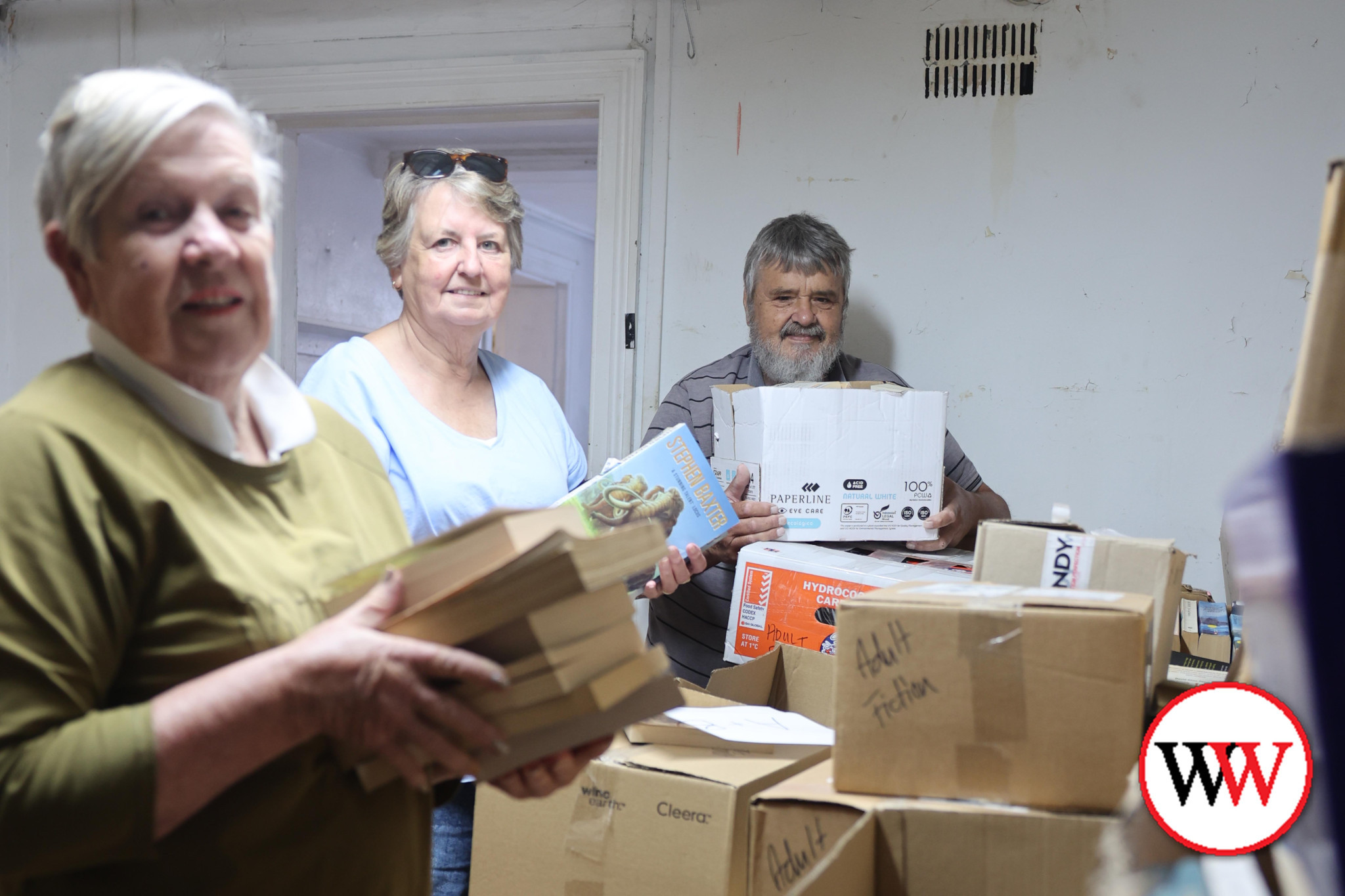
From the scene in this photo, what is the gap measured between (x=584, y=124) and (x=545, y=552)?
3210 millimetres

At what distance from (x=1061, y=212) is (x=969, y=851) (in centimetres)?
208

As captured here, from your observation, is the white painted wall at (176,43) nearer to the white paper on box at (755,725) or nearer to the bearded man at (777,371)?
the bearded man at (777,371)

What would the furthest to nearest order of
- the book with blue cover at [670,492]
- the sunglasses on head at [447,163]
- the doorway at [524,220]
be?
1. the doorway at [524,220]
2. the sunglasses on head at [447,163]
3. the book with blue cover at [670,492]

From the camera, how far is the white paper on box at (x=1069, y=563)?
1201 mm

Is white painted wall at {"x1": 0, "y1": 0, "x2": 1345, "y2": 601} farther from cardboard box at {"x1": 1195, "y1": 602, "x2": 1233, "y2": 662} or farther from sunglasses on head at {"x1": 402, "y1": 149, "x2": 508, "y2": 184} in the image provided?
sunglasses on head at {"x1": 402, "y1": 149, "x2": 508, "y2": 184}

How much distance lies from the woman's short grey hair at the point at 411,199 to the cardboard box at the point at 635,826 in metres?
1.03

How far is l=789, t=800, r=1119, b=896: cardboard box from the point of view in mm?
981

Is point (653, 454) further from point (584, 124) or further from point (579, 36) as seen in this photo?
point (584, 124)

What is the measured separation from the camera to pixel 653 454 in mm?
1762

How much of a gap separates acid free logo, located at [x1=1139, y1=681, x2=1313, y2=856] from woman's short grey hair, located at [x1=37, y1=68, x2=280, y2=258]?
2.71 ft

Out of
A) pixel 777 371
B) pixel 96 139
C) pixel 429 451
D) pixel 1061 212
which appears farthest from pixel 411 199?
pixel 1061 212

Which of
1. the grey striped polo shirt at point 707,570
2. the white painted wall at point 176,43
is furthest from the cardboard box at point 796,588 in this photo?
the white painted wall at point 176,43

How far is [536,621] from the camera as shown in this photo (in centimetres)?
74

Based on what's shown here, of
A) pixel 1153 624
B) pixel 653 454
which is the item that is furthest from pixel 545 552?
pixel 653 454
